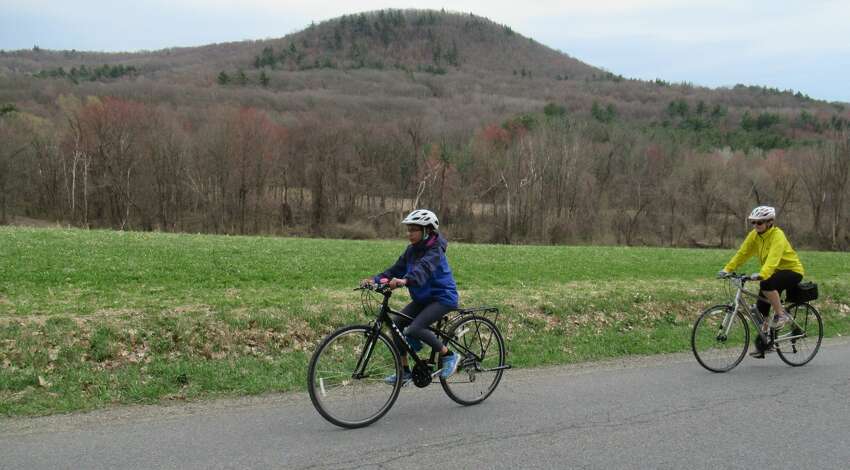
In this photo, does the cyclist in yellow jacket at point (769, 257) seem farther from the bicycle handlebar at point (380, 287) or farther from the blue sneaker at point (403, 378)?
the bicycle handlebar at point (380, 287)

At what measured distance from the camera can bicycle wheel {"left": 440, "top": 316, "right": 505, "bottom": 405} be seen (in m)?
6.91

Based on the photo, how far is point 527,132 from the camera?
7331cm

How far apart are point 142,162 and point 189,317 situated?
56180mm

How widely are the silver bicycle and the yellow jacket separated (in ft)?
1.01

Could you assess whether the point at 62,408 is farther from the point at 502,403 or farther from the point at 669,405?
the point at 669,405

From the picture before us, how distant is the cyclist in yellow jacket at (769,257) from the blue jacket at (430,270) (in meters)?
4.52

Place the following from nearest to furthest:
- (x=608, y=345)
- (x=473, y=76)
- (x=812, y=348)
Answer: (x=812, y=348) → (x=608, y=345) → (x=473, y=76)

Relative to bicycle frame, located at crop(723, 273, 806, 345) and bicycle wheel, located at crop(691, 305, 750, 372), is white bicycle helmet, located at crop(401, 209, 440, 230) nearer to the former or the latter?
bicycle wheel, located at crop(691, 305, 750, 372)

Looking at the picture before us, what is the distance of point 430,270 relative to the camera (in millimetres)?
6312

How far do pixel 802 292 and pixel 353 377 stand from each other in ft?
23.2

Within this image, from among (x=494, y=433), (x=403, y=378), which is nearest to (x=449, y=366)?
(x=403, y=378)

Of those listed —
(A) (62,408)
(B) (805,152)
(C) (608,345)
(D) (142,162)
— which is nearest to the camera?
(A) (62,408)

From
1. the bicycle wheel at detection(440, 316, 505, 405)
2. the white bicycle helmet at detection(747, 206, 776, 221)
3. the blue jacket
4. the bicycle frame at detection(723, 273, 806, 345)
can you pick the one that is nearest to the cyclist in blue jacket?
the blue jacket

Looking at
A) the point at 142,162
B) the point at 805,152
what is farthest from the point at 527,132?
the point at 142,162
